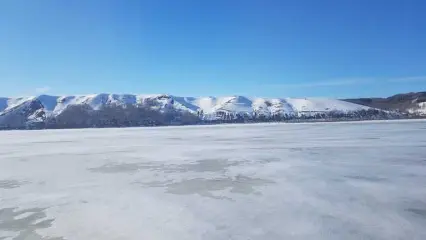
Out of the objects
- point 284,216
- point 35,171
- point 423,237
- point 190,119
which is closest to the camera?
point 423,237

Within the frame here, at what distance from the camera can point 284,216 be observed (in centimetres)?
500

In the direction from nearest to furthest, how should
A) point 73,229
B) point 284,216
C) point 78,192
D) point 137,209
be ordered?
point 73,229
point 284,216
point 137,209
point 78,192

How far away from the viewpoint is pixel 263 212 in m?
5.21

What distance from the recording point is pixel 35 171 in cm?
973

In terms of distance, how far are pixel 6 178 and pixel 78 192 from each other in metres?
2.91

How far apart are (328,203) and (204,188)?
2289 millimetres

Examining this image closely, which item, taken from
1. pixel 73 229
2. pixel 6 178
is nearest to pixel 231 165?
pixel 6 178

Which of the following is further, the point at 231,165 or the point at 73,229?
the point at 231,165

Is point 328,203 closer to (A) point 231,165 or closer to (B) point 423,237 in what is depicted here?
(B) point 423,237

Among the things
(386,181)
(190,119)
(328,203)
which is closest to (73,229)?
(328,203)

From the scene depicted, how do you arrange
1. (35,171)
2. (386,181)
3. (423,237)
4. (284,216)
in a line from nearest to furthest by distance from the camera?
(423,237), (284,216), (386,181), (35,171)

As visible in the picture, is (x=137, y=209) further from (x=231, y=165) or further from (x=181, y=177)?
(x=231, y=165)

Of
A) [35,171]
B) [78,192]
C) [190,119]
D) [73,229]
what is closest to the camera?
[73,229]

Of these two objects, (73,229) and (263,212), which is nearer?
(73,229)
